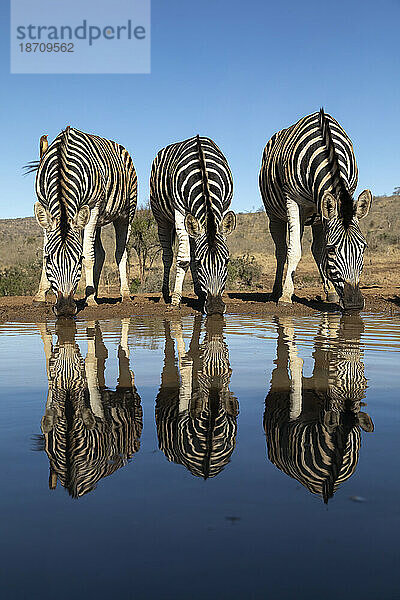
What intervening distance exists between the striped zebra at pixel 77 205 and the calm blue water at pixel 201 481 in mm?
5131

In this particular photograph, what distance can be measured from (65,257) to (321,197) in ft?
16.8

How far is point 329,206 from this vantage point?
11062 millimetres

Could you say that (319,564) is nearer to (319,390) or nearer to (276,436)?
(276,436)

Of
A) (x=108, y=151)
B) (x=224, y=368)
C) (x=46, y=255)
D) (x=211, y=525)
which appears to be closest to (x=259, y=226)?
(x=108, y=151)

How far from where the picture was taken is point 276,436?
3574mm

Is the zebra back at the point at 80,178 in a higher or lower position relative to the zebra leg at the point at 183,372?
higher

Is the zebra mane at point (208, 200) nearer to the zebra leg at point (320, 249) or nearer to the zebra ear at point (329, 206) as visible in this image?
the zebra ear at point (329, 206)

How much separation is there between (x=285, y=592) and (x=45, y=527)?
3.36ft

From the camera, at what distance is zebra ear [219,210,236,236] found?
11734 millimetres

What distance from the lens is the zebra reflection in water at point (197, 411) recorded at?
10.7 ft

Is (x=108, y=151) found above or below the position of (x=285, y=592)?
above

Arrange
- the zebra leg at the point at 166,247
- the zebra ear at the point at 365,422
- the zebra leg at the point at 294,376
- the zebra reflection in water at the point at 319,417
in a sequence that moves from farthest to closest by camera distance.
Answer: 1. the zebra leg at the point at 166,247
2. the zebra leg at the point at 294,376
3. the zebra ear at the point at 365,422
4. the zebra reflection in water at the point at 319,417

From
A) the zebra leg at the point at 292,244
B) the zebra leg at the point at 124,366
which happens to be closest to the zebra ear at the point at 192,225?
the zebra leg at the point at 292,244

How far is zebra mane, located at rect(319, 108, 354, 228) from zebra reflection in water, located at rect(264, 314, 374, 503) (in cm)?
449
